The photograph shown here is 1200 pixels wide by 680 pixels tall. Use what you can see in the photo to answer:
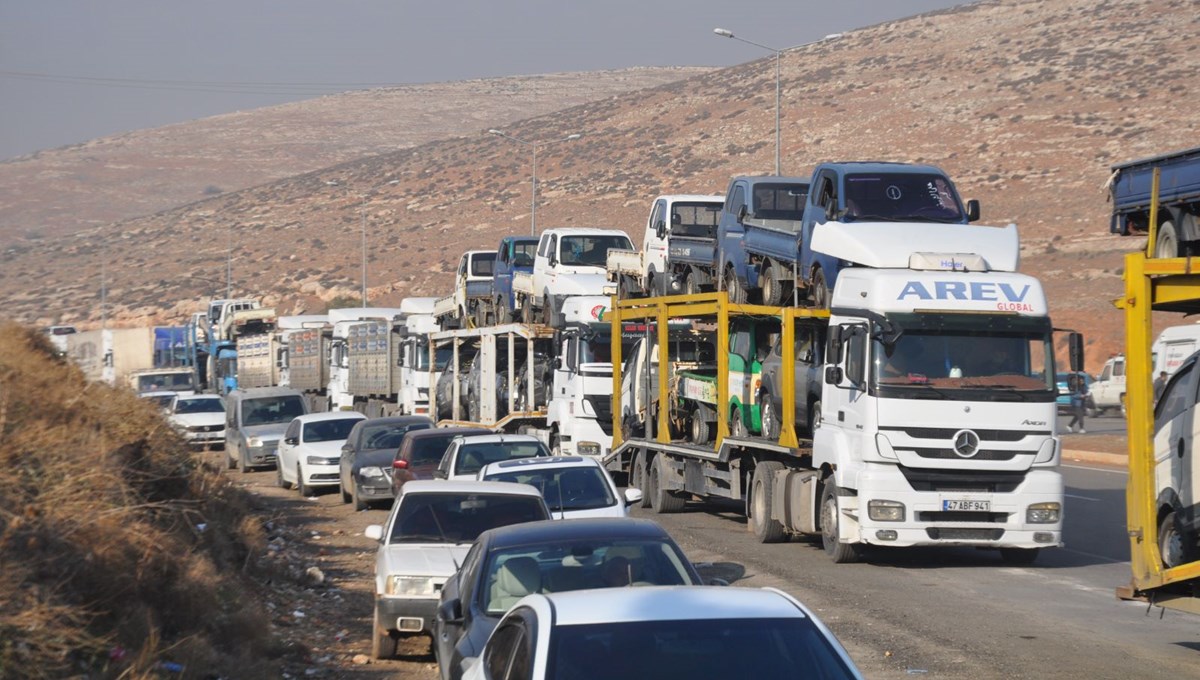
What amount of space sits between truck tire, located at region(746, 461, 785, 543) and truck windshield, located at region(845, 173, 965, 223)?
326cm

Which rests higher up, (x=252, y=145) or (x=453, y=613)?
(x=252, y=145)

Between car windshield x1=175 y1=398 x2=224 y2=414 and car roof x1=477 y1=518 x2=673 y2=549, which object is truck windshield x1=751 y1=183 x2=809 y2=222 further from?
car windshield x1=175 y1=398 x2=224 y2=414

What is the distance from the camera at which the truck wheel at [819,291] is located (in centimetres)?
1808

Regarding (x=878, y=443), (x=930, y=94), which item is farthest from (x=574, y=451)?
(x=930, y=94)

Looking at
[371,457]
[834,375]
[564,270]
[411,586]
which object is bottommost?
[371,457]

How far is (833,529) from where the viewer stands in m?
16.3

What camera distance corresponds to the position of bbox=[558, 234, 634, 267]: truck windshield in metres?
29.5

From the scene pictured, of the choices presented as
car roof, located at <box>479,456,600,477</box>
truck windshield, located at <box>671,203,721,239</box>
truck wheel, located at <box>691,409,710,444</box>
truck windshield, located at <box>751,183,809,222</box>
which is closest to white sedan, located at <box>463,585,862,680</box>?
car roof, located at <box>479,456,600,477</box>

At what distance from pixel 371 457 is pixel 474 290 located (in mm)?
11796

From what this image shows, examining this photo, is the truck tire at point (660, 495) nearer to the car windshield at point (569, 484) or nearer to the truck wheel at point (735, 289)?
the truck wheel at point (735, 289)

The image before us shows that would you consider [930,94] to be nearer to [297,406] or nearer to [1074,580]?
[297,406]

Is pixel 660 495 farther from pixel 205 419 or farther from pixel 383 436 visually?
pixel 205 419

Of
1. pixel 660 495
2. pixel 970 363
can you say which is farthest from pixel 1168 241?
pixel 660 495

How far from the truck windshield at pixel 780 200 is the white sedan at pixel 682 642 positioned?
630 inches
